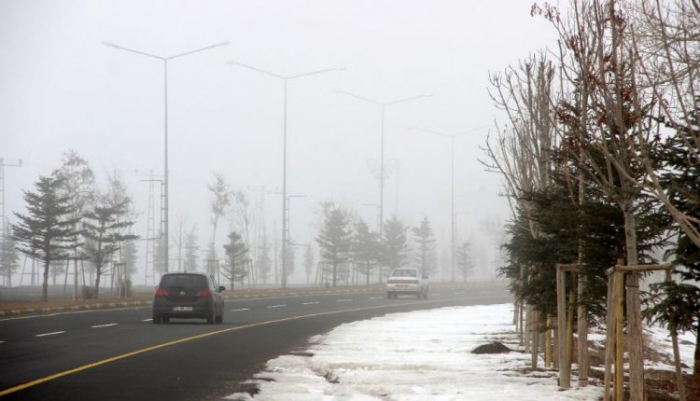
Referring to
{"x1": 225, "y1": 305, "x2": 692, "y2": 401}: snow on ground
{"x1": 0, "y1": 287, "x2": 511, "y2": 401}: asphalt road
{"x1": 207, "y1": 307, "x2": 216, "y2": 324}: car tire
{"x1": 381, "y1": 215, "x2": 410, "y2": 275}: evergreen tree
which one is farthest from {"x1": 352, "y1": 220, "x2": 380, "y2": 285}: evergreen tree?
{"x1": 225, "y1": 305, "x2": 692, "y2": 401}: snow on ground

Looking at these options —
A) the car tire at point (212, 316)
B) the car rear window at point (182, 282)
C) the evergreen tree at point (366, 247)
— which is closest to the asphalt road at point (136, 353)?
the car tire at point (212, 316)

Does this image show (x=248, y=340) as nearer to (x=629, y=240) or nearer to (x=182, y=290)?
(x=182, y=290)

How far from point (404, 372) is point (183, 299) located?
14.8m

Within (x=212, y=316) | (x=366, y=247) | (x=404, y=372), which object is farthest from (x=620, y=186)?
(x=366, y=247)

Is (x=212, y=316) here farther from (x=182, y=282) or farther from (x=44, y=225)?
(x=44, y=225)

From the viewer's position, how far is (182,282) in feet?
96.7

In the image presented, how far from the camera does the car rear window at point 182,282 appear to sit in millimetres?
29375

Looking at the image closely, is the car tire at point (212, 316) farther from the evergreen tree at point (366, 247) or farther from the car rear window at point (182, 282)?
the evergreen tree at point (366, 247)

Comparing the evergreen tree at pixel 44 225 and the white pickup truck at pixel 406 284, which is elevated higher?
the evergreen tree at pixel 44 225

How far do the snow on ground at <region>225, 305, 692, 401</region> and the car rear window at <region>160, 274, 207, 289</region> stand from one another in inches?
200

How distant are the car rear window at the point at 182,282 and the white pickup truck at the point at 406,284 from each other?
27.3 m

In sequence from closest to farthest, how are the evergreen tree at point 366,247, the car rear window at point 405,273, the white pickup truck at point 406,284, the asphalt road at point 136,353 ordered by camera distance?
the asphalt road at point 136,353
the white pickup truck at point 406,284
the car rear window at point 405,273
the evergreen tree at point 366,247

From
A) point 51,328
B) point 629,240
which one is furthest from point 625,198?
point 51,328

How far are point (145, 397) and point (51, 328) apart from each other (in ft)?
47.9
